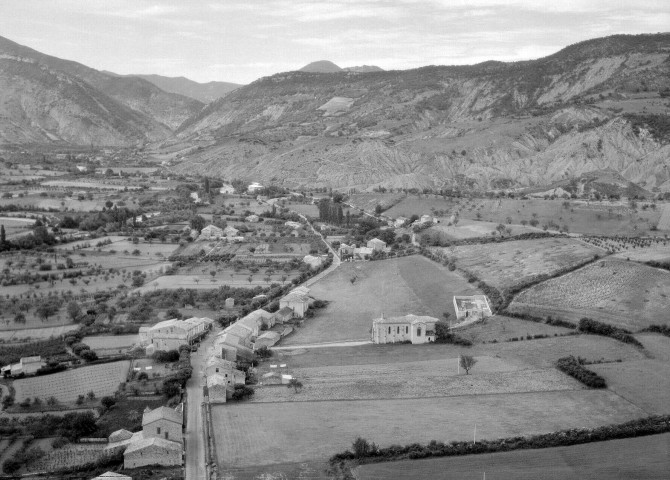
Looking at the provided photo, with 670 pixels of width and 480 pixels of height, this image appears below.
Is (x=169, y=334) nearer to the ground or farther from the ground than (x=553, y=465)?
farther from the ground

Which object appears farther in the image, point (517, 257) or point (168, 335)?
point (517, 257)

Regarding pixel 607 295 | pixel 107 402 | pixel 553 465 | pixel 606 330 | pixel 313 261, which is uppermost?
pixel 607 295

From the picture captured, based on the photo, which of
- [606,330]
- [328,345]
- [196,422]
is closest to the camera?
[196,422]

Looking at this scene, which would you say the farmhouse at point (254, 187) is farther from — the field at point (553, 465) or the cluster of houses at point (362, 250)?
the field at point (553, 465)

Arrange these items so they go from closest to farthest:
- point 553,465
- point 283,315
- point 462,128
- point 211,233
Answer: point 553,465, point 283,315, point 211,233, point 462,128

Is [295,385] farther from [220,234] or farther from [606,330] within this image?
[220,234]

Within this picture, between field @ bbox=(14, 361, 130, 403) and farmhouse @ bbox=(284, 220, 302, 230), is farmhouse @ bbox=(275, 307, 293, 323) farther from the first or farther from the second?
farmhouse @ bbox=(284, 220, 302, 230)

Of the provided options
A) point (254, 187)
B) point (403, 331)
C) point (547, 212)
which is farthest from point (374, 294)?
point (254, 187)
